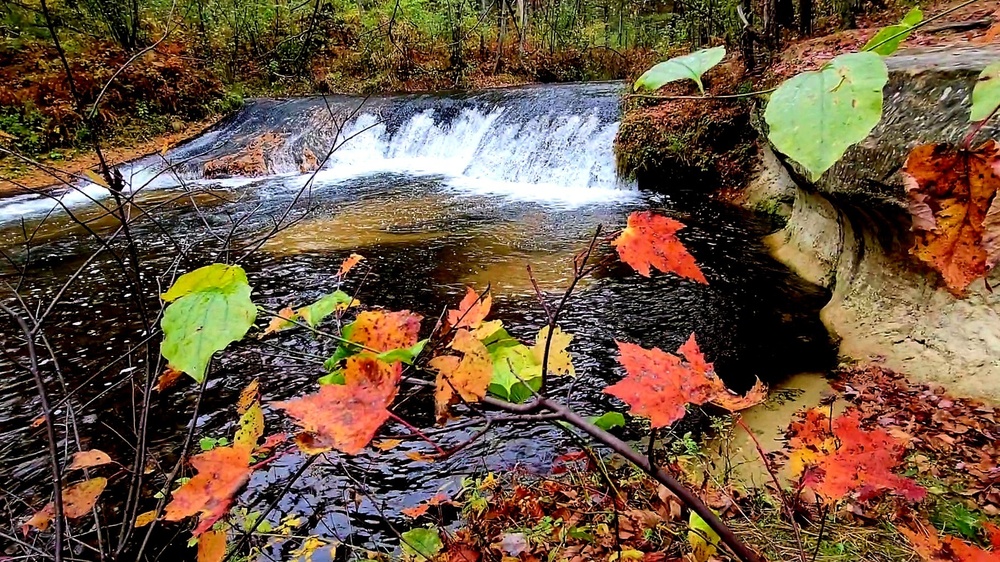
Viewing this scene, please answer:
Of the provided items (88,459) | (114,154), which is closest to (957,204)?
(88,459)

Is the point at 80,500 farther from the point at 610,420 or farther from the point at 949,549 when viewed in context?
the point at 949,549

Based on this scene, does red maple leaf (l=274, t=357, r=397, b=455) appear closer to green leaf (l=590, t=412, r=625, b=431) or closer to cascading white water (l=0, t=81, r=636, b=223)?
green leaf (l=590, t=412, r=625, b=431)

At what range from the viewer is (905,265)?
156 inches

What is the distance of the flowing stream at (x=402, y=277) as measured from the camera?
10.2 feet

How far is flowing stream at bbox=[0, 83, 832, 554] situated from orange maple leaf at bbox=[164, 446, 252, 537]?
15.1 inches

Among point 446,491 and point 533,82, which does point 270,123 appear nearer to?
point 533,82

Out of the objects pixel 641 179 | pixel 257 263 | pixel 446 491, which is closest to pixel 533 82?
pixel 641 179

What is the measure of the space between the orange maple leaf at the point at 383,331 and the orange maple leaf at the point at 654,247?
16.8 inches

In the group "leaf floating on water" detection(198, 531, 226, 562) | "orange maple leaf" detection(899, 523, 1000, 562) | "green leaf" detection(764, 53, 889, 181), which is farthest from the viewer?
"leaf floating on water" detection(198, 531, 226, 562)

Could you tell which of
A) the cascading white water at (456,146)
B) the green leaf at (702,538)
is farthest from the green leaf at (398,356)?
the cascading white water at (456,146)

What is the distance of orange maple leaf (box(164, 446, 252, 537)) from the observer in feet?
3.03

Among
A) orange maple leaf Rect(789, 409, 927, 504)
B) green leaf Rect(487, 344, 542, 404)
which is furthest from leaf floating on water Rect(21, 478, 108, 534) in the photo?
orange maple leaf Rect(789, 409, 927, 504)

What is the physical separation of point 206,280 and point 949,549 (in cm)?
221

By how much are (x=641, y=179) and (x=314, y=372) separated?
22.5 feet
